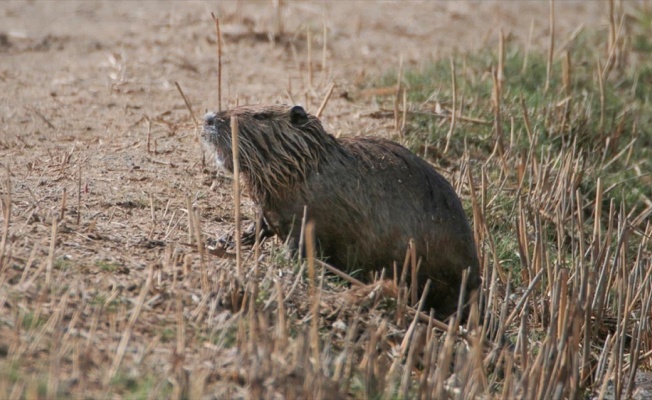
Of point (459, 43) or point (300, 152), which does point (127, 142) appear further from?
point (459, 43)

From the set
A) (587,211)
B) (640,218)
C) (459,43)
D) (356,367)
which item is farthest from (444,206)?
(459,43)

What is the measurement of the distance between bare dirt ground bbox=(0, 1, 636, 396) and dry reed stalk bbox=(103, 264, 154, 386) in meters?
0.05

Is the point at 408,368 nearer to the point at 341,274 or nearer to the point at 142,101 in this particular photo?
the point at 341,274

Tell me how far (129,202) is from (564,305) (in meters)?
2.41

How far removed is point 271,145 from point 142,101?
263 centimetres

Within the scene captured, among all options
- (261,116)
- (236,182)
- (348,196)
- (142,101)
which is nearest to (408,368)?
(236,182)

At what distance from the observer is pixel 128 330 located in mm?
4156

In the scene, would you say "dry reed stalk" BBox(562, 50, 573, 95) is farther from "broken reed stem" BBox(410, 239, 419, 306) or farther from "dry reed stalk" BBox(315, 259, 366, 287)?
"dry reed stalk" BBox(315, 259, 366, 287)

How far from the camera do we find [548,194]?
22.6 ft

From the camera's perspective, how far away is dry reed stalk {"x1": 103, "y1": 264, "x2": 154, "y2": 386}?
3906 mm

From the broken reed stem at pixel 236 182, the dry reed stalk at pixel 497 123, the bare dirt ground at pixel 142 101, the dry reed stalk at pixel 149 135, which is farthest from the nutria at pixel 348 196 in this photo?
the dry reed stalk at pixel 497 123

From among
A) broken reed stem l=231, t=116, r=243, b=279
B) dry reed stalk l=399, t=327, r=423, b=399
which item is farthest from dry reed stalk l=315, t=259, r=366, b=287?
dry reed stalk l=399, t=327, r=423, b=399

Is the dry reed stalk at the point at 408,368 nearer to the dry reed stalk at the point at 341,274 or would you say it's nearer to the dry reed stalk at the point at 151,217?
the dry reed stalk at the point at 341,274

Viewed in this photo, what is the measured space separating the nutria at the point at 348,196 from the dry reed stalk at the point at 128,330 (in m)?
0.96
